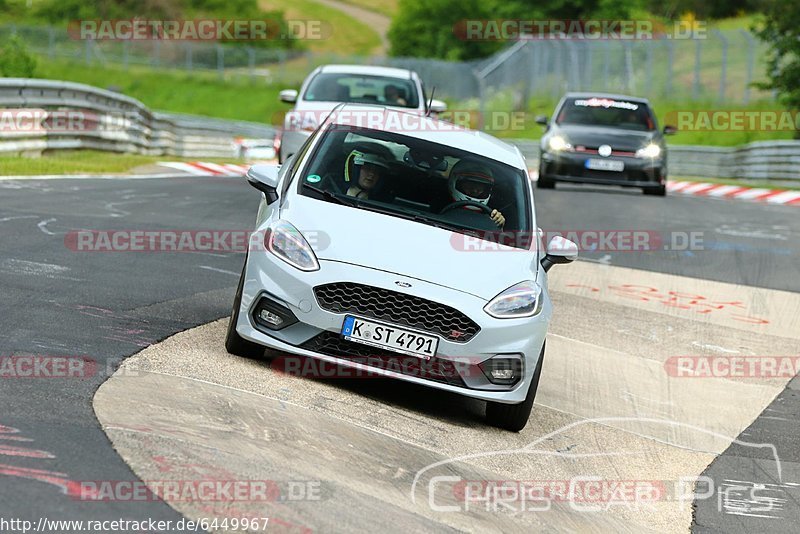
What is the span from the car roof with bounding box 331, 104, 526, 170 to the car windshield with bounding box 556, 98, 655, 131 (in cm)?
1386

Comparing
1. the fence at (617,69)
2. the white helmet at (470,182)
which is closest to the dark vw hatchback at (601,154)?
the white helmet at (470,182)

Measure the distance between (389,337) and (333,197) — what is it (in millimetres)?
1242

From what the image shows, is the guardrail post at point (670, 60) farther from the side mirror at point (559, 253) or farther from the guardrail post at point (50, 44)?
the guardrail post at point (50, 44)

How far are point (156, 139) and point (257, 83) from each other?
4492cm

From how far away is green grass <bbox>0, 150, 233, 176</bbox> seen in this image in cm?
1840

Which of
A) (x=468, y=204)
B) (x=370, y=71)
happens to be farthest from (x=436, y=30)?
(x=468, y=204)

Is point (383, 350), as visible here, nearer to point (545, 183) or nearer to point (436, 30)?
point (545, 183)

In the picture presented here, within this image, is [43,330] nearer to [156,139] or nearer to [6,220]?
[6,220]

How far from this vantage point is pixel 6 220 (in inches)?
480

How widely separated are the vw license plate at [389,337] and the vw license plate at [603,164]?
591 inches

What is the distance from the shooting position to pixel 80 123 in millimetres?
23000

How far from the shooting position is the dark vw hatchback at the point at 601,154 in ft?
71.0

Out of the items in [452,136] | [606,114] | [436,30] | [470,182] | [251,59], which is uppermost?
[452,136]

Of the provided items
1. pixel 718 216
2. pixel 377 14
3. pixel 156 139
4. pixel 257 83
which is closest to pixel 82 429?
pixel 718 216
